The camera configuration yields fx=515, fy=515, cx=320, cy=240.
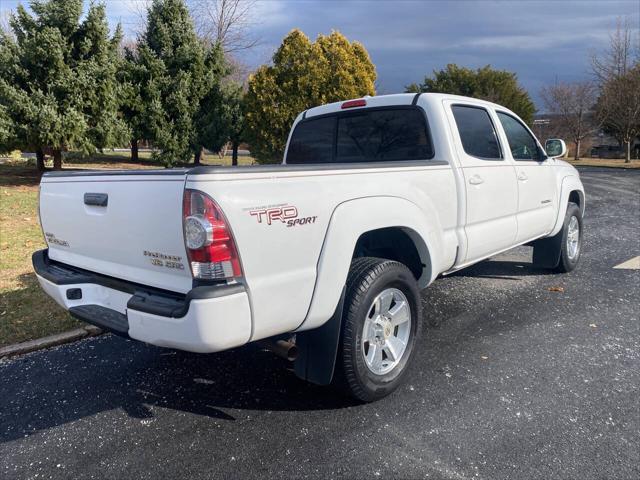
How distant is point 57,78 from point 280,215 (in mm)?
12998

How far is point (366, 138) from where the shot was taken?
451 cm

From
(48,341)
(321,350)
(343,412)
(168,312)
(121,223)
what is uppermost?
(121,223)

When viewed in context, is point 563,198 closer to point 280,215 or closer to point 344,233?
point 344,233

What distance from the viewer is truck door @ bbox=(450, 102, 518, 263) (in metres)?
4.18

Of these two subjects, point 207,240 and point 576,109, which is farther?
point 576,109

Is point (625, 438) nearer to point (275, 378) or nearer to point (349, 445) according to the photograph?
point (349, 445)

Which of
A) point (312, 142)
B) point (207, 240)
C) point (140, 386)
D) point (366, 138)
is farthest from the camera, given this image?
point (312, 142)

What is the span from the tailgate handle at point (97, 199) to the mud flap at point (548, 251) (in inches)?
198

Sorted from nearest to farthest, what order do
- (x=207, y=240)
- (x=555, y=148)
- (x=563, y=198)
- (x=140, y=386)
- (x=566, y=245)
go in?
(x=207, y=240)
(x=140, y=386)
(x=555, y=148)
(x=563, y=198)
(x=566, y=245)

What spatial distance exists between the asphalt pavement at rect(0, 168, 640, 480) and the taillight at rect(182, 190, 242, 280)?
1.06 meters

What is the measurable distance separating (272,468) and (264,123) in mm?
15102

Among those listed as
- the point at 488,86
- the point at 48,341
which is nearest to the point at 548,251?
the point at 48,341

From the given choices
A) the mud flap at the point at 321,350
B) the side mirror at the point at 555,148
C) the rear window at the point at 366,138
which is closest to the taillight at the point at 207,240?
the mud flap at the point at 321,350

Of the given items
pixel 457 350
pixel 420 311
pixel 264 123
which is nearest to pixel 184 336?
pixel 420 311
